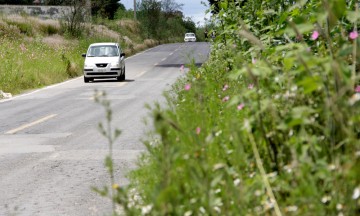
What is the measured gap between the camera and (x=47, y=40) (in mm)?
42031

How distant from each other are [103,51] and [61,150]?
784 inches

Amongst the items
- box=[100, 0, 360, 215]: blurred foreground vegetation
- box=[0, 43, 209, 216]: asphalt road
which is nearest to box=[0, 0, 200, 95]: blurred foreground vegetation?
box=[0, 43, 209, 216]: asphalt road

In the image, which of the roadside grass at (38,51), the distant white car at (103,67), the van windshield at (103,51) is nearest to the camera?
the roadside grass at (38,51)

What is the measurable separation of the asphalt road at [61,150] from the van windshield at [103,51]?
26.6ft

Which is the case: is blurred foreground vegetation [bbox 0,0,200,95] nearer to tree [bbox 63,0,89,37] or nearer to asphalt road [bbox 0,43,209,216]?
tree [bbox 63,0,89,37]

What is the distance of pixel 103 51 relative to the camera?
3123 cm

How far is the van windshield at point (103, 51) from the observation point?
30895 millimetres

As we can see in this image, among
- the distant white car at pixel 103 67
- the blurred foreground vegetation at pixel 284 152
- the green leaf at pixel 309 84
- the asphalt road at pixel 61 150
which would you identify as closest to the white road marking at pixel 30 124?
the asphalt road at pixel 61 150

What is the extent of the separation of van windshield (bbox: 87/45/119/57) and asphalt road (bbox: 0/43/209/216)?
8.12 metres

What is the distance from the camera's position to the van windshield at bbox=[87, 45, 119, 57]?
101ft

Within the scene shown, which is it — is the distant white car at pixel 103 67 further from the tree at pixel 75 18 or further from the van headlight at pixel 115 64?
the tree at pixel 75 18

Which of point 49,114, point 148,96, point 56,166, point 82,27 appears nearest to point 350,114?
point 56,166

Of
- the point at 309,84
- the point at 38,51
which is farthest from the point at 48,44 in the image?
the point at 309,84

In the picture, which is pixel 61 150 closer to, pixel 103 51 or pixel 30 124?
pixel 30 124
